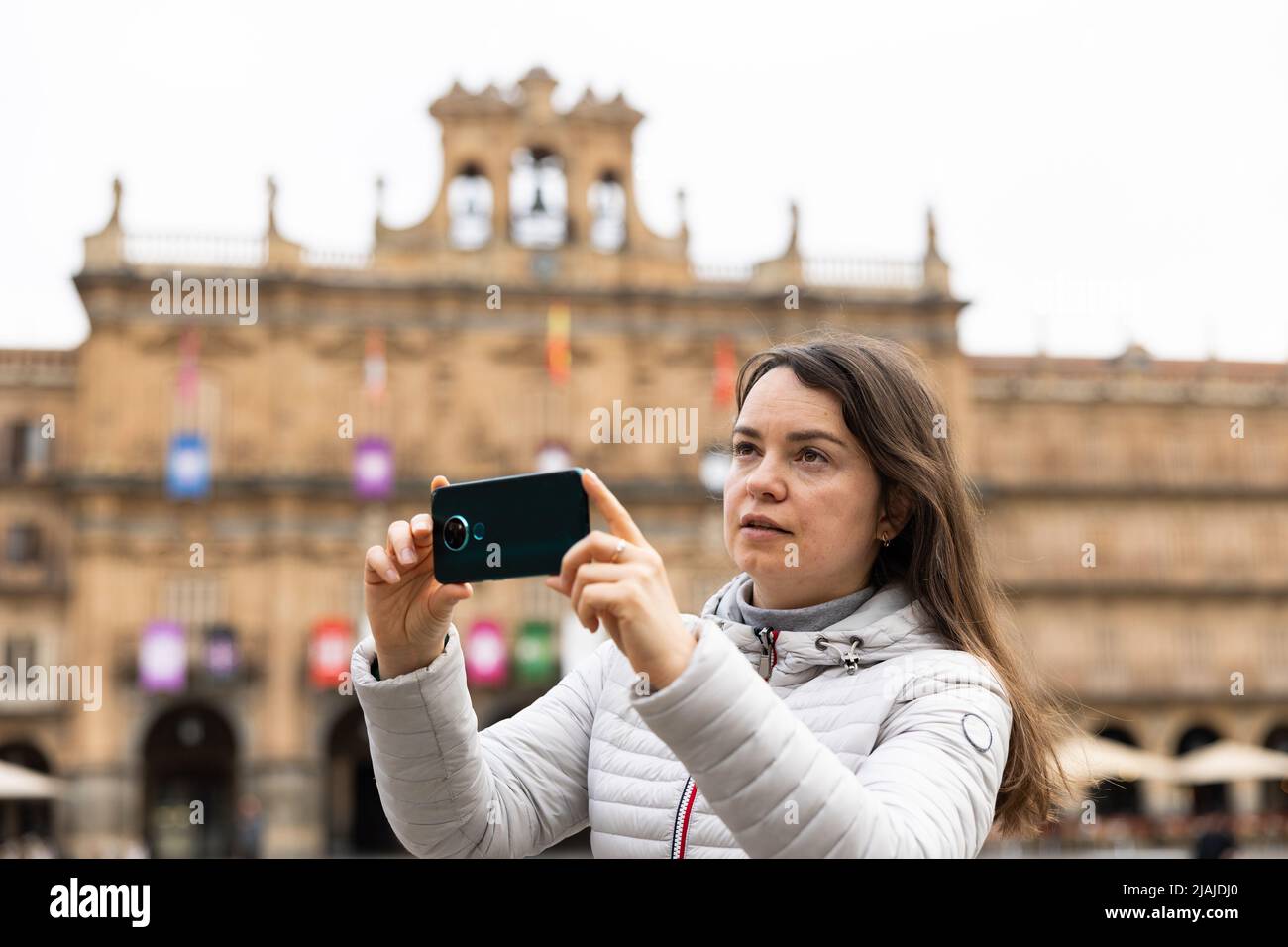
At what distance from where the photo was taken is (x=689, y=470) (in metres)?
31.5

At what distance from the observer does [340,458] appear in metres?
30.5

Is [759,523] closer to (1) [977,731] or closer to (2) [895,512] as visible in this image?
(2) [895,512]

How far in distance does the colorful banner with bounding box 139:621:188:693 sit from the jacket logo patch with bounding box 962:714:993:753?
93.6 ft

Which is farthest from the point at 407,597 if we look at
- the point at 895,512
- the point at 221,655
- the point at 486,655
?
the point at 221,655

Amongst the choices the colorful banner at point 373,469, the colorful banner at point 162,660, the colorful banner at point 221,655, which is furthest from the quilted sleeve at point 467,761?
the colorful banner at point 373,469

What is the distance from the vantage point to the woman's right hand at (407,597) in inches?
68.4

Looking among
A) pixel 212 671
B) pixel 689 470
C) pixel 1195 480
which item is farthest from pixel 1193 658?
pixel 212 671

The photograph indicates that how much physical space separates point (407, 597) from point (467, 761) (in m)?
0.26

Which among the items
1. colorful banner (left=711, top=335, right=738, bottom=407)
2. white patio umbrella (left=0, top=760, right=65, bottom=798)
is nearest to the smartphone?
white patio umbrella (left=0, top=760, right=65, bottom=798)

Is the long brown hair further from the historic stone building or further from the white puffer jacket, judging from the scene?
the historic stone building

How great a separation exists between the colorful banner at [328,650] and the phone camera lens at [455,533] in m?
27.3

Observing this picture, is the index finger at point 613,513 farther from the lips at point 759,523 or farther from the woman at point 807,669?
the lips at point 759,523

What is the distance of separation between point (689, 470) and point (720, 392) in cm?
188
